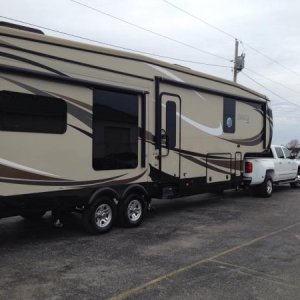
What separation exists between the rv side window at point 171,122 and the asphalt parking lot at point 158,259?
1.82 m

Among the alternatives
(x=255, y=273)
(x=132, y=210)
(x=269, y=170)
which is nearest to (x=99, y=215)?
(x=132, y=210)

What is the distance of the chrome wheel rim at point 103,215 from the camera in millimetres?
8648

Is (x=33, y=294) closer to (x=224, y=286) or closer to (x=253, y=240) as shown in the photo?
(x=224, y=286)

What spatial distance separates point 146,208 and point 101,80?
2.99 metres

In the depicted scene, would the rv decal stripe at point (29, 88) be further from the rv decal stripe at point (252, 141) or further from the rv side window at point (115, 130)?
the rv decal stripe at point (252, 141)

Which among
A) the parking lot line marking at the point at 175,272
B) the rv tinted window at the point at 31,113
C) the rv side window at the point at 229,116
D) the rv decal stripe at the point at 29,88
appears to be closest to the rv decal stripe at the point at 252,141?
the rv side window at the point at 229,116

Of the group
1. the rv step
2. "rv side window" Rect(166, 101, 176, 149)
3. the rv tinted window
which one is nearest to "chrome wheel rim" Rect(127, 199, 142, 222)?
the rv step

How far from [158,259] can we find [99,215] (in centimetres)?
210

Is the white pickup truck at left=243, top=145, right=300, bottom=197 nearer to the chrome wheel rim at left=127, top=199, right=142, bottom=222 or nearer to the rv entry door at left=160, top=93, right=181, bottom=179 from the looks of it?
the rv entry door at left=160, top=93, right=181, bottom=179

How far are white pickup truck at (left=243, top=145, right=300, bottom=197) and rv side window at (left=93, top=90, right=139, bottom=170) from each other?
5.64m

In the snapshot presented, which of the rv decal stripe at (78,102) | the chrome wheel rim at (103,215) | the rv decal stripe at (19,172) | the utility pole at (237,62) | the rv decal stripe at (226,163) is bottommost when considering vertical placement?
the chrome wheel rim at (103,215)

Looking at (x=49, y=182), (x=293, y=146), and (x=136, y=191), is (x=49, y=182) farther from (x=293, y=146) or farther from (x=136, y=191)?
(x=293, y=146)

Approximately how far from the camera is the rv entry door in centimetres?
1006

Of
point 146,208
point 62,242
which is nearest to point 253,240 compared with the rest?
point 146,208
